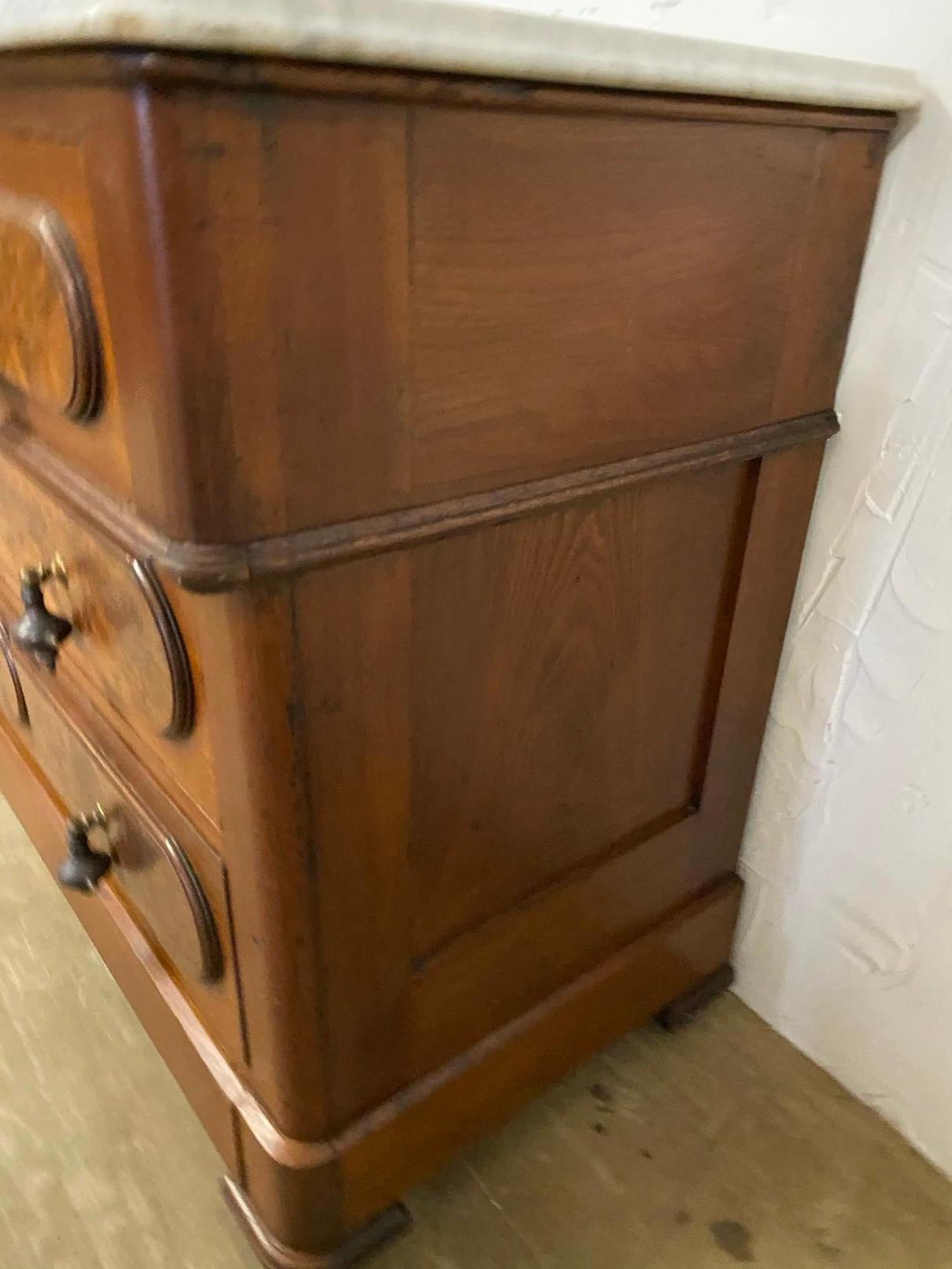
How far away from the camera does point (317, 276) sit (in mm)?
481

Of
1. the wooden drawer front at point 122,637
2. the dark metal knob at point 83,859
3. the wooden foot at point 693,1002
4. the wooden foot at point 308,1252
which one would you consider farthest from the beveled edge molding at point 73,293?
the wooden foot at point 693,1002

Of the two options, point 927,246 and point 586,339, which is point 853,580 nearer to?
point 927,246

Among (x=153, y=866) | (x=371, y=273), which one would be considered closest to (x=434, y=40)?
(x=371, y=273)

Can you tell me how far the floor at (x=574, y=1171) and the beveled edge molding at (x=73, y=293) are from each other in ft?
2.49

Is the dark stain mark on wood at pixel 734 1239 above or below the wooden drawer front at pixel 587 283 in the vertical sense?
below

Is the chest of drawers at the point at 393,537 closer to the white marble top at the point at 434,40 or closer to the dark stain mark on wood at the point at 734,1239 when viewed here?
the white marble top at the point at 434,40

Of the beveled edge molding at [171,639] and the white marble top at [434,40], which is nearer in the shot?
the white marble top at [434,40]

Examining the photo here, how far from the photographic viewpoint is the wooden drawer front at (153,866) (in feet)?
2.41

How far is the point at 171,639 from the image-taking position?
2.00 ft

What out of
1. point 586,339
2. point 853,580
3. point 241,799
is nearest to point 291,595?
point 241,799

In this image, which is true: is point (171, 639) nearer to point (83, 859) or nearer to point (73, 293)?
point (73, 293)

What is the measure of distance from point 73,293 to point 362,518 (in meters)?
0.19

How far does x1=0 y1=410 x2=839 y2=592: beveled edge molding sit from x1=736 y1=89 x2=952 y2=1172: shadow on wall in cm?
8

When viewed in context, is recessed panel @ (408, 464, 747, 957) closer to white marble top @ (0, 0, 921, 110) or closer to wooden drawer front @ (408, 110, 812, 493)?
wooden drawer front @ (408, 110, 812, 493)
